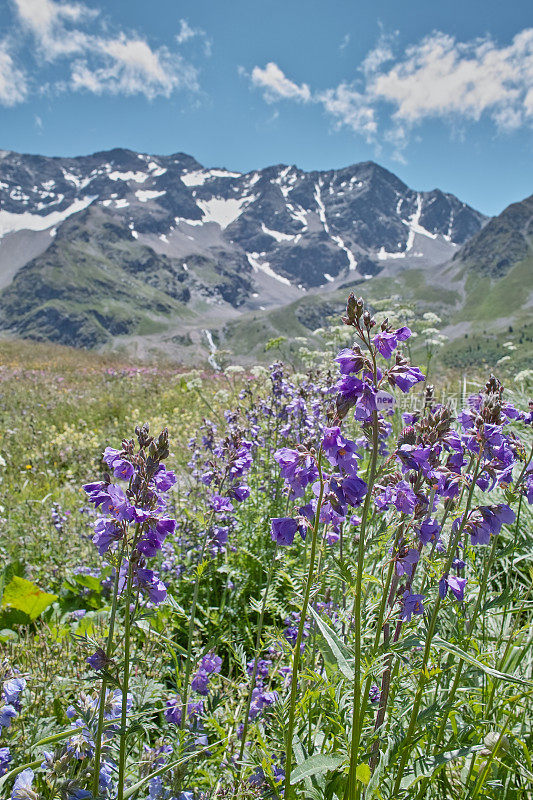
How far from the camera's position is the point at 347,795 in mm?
1569

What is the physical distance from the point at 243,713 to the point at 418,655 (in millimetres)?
1077

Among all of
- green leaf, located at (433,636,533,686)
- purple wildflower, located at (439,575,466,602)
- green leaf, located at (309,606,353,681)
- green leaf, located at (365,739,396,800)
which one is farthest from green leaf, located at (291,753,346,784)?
purple wildflower, located at (439,575,466,602)

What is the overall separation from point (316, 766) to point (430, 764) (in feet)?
1.73

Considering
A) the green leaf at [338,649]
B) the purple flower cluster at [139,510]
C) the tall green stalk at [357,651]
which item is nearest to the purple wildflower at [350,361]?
the tall green stalk at [357,651]

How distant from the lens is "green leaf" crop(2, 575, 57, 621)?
Answer: 3430 mm

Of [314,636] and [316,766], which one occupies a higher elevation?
[314,636]

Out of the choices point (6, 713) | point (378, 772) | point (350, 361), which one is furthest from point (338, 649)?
point (6, 713)

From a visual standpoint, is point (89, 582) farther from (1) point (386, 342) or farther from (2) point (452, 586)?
(1) point (386, 342)

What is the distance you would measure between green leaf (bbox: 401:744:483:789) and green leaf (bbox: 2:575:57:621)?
2806 mm

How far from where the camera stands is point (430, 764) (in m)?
1.75

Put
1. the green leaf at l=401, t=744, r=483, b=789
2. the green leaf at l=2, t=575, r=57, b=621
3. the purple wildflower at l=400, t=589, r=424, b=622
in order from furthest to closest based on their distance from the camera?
the green leaf at l=2, t=575, r=57, b=621 → the purple wildflower at l=400, t=589, r=424, b=622 → the green leaf at l=401, t=744, r=483, b=789

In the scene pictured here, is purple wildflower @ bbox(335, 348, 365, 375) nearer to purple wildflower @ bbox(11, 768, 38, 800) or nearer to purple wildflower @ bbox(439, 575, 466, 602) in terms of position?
purple wildflower @ bbox(439, 575, 466, 602)

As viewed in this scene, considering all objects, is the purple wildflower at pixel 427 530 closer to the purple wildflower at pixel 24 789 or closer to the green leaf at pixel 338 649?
the green leaf at pixel 338 649

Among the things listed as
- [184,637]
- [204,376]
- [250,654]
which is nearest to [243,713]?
[250,654]
